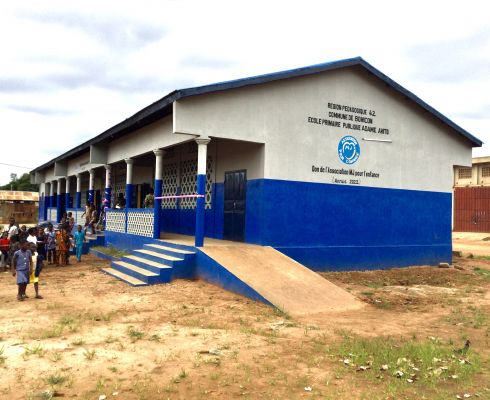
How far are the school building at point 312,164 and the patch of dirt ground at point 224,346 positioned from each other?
9.10 feet

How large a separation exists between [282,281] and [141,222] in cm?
575

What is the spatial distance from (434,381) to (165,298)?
5209 millimetres

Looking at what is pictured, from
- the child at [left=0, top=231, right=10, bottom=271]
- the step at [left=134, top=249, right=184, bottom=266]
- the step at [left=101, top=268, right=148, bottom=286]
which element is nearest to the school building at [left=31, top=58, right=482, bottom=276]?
the step at [left=134, top=249, right=184, bottom=266]

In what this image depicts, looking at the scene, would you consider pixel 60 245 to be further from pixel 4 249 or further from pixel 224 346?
pixel 224 346

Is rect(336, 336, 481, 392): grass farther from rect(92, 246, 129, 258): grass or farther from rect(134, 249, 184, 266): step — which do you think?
rect(92, 246, 129, 258): grass

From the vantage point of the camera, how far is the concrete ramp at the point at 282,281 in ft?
28.4

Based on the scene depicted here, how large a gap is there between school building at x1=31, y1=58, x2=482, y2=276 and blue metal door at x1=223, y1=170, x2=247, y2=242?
5 cm

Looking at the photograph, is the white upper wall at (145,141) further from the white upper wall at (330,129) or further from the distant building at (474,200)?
the distant building at (474,200)

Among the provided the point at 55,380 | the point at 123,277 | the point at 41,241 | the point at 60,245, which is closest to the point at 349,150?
the point at 123,277

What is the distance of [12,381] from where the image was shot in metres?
4.78

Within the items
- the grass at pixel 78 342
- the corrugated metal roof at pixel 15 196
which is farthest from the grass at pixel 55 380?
the corrugated metal roof at pixel 15 196

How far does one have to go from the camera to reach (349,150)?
13.0 meters

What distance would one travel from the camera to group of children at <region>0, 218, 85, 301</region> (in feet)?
28.9

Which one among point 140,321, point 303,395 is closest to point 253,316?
point 140,321
